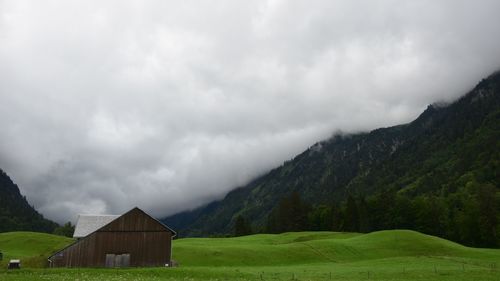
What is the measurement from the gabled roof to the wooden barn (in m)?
10.8

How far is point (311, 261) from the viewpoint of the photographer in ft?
249

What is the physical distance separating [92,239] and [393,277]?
149 ft

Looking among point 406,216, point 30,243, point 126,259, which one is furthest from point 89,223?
point 406,216

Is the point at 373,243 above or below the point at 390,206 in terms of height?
below

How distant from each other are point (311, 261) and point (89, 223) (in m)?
41.9

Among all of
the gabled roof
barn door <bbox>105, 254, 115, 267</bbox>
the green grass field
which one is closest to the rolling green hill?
the green grass field

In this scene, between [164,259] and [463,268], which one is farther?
[164,259]

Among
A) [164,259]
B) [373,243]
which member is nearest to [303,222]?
[373,243]

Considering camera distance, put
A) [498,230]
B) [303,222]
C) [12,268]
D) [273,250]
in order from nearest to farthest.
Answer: [12,268] → [273,250] → [498,230] → [303,222]

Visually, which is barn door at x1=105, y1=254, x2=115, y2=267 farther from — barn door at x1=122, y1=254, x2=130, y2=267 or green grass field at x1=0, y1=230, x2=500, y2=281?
green grass field at x1=0, y1=230, x2=500, y2=281

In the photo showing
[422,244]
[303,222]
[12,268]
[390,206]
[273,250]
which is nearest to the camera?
[12,268]

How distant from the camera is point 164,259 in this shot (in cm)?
7038

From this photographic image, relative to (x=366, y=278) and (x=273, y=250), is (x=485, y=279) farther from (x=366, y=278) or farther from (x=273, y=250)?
(x=273, y=250)

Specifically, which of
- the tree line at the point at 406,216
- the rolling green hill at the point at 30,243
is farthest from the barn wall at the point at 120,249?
the tree line at the point at 406,216
